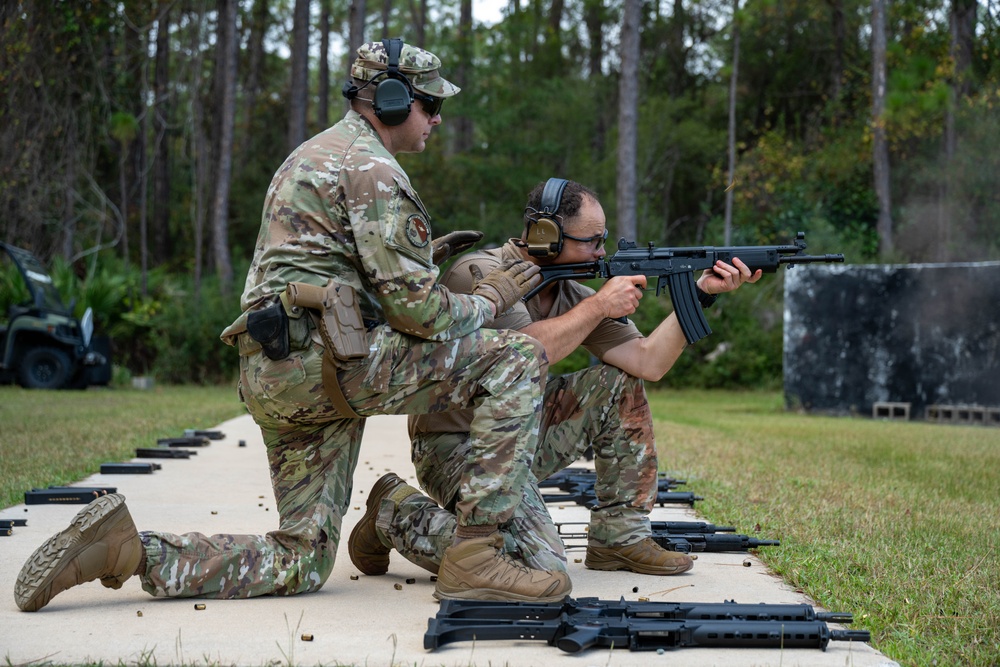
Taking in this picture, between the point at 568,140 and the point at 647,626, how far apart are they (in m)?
25.3

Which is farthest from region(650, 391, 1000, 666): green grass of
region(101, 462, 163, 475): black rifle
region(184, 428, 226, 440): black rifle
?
region(184, 428, 226, 440): black rifle

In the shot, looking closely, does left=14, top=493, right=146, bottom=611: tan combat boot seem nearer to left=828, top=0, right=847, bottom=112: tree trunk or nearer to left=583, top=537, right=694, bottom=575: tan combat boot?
left=583, top=537, right=694, bottom=575: tan combat boot

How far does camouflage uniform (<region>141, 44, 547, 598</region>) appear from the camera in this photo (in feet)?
11.5

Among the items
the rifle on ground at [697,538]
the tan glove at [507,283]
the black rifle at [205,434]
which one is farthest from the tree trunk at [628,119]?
the tan glove at [507,283]

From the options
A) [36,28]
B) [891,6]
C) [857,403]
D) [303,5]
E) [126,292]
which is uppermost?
[891,6]

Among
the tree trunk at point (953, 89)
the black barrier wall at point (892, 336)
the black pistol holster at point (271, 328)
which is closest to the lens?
the black pistol holster at point (271, 328)

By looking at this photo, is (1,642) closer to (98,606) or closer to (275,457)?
(98,606)

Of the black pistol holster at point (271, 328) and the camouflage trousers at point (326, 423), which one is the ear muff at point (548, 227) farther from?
the black pistol holster at point (271, 328)

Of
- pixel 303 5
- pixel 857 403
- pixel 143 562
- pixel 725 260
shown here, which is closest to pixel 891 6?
pixel 303 5

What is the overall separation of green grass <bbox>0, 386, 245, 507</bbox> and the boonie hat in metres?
3.29

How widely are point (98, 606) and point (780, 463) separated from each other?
592 cm

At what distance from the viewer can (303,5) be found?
22141 mm

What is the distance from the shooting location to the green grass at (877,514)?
3.51 m

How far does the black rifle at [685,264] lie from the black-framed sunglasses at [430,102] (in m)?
0.80
